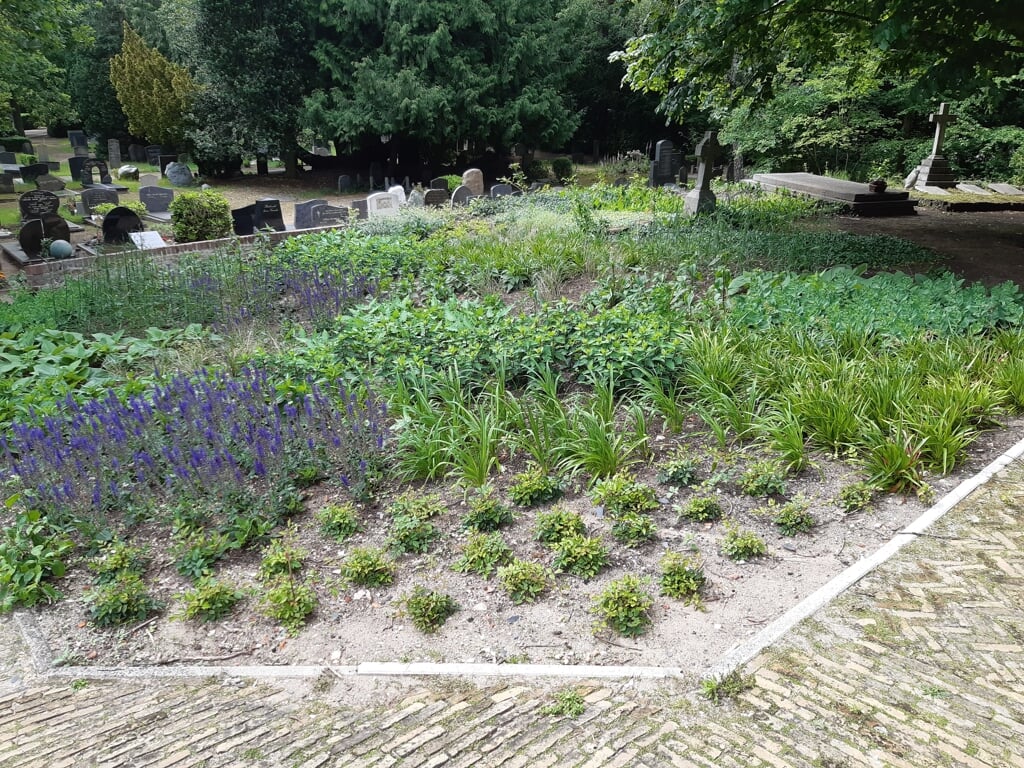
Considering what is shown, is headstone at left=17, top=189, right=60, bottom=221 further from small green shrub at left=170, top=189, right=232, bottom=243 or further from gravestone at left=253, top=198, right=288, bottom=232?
gravestone at left=253, top=198, right=288, bottom=232

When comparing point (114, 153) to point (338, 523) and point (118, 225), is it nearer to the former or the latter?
point (118, 225)

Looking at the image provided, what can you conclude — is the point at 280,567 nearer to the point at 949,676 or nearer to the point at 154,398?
the point at 154,398

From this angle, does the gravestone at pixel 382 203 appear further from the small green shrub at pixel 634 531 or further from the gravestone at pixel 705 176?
the small green shrub at pixel 634 531

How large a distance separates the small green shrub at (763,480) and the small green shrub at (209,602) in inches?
114

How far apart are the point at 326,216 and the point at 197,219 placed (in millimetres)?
2485

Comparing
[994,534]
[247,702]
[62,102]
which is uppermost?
[62,102]

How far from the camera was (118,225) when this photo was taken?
41.2 feet

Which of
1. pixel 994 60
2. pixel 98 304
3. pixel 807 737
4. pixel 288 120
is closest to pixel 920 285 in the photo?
pixel 994 60

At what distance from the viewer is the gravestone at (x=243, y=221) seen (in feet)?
44.3

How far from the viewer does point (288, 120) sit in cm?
2423

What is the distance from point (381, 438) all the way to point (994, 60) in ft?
26.4

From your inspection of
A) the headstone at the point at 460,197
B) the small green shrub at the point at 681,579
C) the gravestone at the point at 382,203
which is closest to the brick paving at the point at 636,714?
the small green shrub at the point at 681,579

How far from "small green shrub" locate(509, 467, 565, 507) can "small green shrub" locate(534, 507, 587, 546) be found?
316mm

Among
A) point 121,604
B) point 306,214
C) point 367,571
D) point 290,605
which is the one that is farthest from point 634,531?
point 306,214
